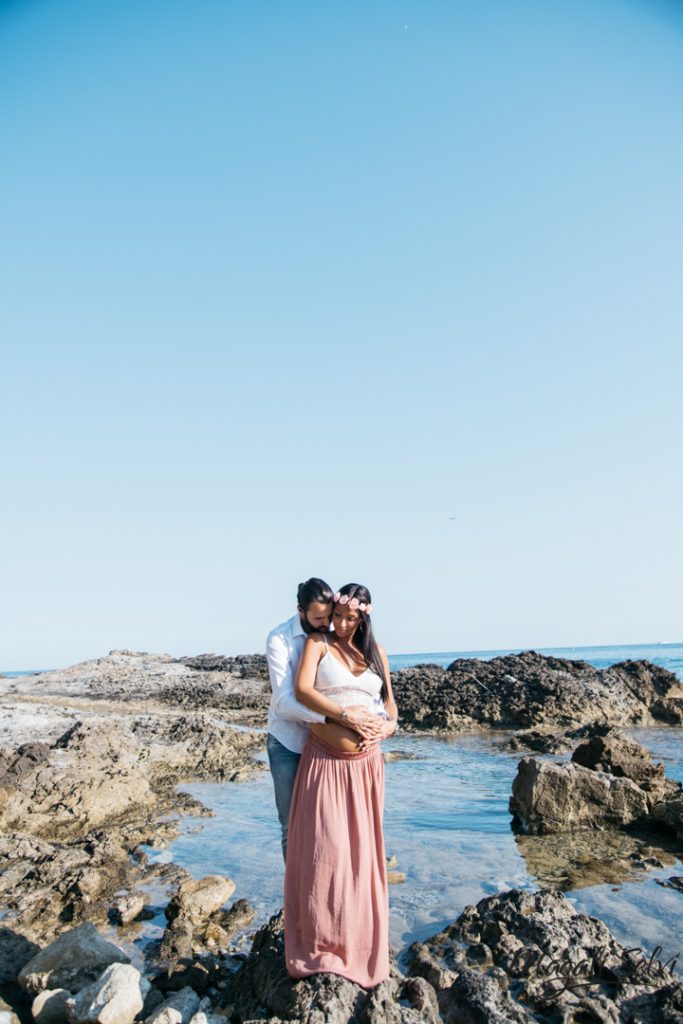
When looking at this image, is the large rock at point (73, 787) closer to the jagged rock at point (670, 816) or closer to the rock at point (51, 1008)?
the rock at point (51, 1008)

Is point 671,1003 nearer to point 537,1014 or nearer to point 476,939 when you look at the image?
point 537,1014

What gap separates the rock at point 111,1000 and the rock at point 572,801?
20.0 ft

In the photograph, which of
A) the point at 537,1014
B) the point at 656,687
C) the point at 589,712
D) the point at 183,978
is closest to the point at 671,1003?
the point at 537,1014

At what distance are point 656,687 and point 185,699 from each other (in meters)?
13.9

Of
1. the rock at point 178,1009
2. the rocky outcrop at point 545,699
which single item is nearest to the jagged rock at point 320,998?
the rock at point 178,1009

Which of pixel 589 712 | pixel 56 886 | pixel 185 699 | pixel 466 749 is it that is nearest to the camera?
pixel 56 886

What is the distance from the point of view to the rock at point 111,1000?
3887 mm

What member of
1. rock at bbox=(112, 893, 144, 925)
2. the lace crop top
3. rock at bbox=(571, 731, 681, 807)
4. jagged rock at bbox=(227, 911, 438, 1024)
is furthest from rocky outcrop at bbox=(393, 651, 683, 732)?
the lace crop top

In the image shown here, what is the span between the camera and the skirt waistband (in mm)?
4062

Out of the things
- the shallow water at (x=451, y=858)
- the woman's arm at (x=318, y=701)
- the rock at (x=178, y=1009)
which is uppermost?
the woman's arm at (x=318, y=701)

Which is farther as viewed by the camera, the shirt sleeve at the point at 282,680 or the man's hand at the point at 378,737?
the shirt sleeve at the point at 282,680

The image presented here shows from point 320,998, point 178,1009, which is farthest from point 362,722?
point 178,1009

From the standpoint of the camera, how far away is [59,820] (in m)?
8.72

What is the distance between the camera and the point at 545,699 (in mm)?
18984
